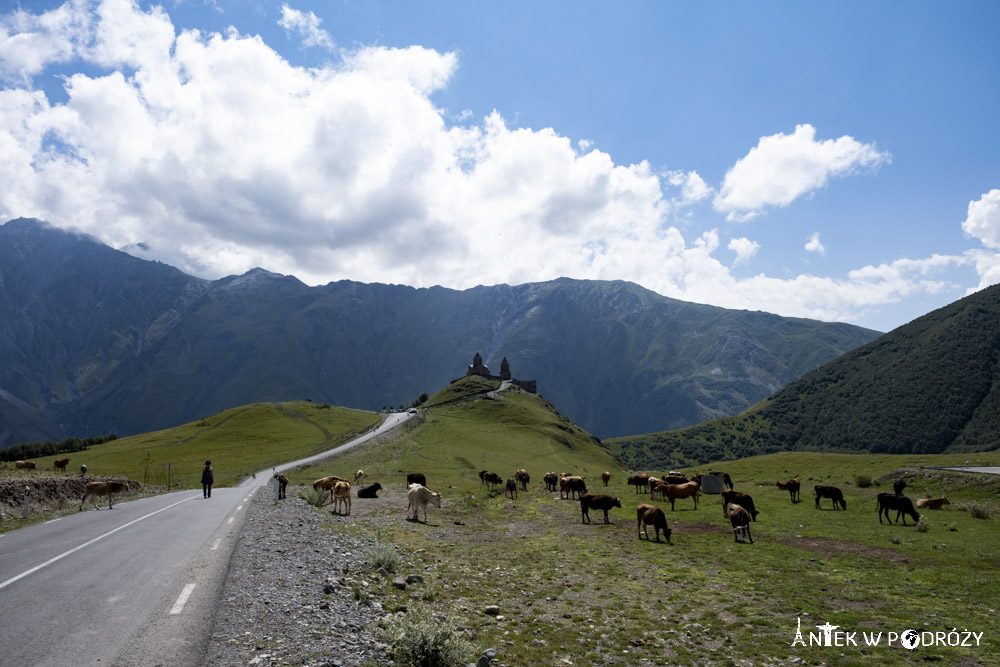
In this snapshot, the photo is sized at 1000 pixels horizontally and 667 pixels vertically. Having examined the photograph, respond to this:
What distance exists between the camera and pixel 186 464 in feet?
289

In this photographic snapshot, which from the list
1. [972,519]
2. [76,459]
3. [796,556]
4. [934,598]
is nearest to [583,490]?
[796,556]

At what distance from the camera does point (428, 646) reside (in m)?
11.4

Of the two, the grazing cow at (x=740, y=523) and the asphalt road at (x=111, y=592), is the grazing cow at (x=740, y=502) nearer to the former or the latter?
the grazing cow at (x=740, y=523)

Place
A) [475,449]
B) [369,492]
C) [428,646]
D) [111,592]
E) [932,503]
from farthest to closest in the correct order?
[475,449] < [369,492] < [932,503] < [111,592] < [428,646]

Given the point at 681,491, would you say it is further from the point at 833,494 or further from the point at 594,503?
the point at 833,494

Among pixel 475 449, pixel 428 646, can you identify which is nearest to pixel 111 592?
pixel 428 646

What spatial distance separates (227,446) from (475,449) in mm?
55433

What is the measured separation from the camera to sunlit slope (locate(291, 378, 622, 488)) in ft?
218

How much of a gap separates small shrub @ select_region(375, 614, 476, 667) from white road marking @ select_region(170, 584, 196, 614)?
4.85 meters

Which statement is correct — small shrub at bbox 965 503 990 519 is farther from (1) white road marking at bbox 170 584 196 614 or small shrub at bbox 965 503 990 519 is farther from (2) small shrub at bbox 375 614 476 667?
(1) white road marking at bbox 170 584 196 614

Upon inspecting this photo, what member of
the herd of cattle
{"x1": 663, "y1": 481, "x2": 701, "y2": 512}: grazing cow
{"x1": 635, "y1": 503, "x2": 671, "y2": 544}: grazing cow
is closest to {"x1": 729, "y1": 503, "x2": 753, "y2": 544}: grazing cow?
the herd of cattle

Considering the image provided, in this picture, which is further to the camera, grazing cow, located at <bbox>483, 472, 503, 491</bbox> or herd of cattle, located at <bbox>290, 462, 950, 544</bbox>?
grazing cow, located at <bbox>483, 472, 503, 491</bbox>

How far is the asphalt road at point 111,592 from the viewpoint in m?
10.2

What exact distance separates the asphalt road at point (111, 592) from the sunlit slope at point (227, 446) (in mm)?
41291
